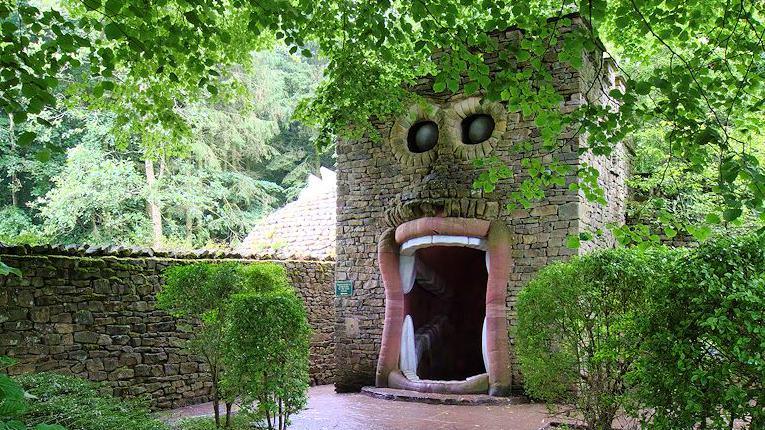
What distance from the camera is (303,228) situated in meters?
13.4

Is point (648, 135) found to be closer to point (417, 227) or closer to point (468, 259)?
point (468, 259)

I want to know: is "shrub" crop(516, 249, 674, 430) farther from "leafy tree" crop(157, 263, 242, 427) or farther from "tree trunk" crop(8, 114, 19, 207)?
"tree trunk" crop(8, 114, 19, 207)

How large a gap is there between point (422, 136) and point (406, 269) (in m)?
1.90

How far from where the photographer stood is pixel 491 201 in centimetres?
832

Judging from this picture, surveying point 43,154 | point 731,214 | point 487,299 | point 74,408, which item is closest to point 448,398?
point 487,299

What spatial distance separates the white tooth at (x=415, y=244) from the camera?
8.49 m

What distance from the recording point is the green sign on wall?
30.3 feet

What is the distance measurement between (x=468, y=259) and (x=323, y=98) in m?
4.37

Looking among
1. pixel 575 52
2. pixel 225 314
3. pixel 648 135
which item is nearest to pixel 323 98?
pixel 225 314

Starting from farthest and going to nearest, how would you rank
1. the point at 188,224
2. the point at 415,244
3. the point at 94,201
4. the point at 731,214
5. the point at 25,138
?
the point at 188,224
the point at 94,201
the point at 415,244
the point at 25,138
the point at 731,214

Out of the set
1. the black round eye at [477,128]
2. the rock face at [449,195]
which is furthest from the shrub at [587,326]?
the black round eye at [477,128]

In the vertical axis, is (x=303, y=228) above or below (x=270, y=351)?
above

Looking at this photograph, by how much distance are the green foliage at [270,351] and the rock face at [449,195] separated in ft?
10.7

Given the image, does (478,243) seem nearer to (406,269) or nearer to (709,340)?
(406,269)
